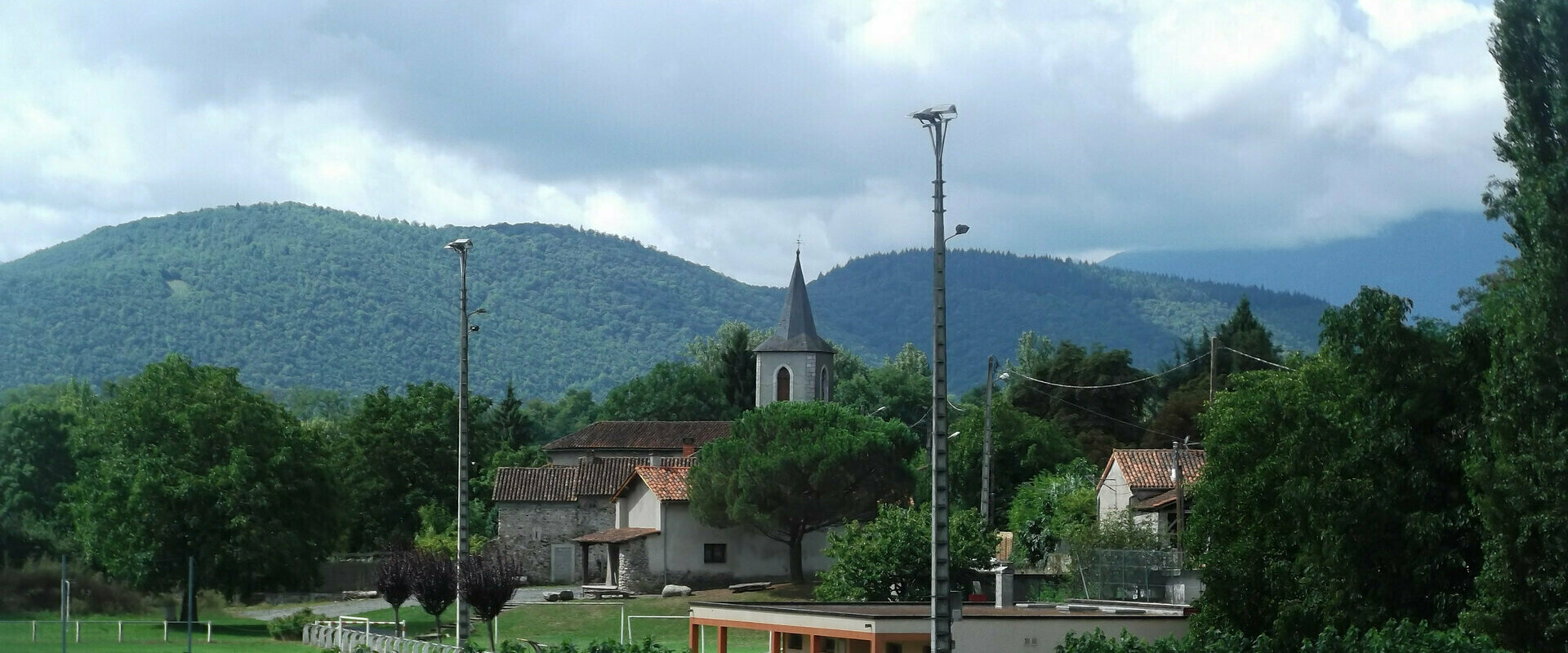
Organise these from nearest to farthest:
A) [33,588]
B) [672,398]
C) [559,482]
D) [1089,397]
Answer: [33,588]
[559,482]
[1089,397]
[672,398]

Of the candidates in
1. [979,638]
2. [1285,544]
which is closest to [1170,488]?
[1285,544]

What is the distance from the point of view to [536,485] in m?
74.1

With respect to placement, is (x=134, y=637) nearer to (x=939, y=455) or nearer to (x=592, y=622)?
(x=592, y=622)

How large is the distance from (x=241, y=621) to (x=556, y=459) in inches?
1554

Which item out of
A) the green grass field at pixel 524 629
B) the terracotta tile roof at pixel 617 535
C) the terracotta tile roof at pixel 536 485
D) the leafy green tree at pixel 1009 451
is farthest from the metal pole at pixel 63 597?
the terracotta tile roof at pixel 536 485

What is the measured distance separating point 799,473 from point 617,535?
847 centimetres

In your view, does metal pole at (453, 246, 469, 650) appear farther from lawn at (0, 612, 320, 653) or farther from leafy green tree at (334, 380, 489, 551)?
leafy green tree at (334, 380, 489, 551)

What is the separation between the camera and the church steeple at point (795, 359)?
102688 millimetres

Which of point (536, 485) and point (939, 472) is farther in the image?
point (536, 485)

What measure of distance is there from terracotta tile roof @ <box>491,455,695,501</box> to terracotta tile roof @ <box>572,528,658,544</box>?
236 centimetres

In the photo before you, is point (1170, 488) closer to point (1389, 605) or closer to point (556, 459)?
point (1389, 605)

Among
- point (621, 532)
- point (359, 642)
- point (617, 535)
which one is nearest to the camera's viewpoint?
point (359, 642)

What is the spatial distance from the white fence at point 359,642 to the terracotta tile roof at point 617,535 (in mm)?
18946

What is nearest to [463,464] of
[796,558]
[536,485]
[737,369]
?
[796,558]
